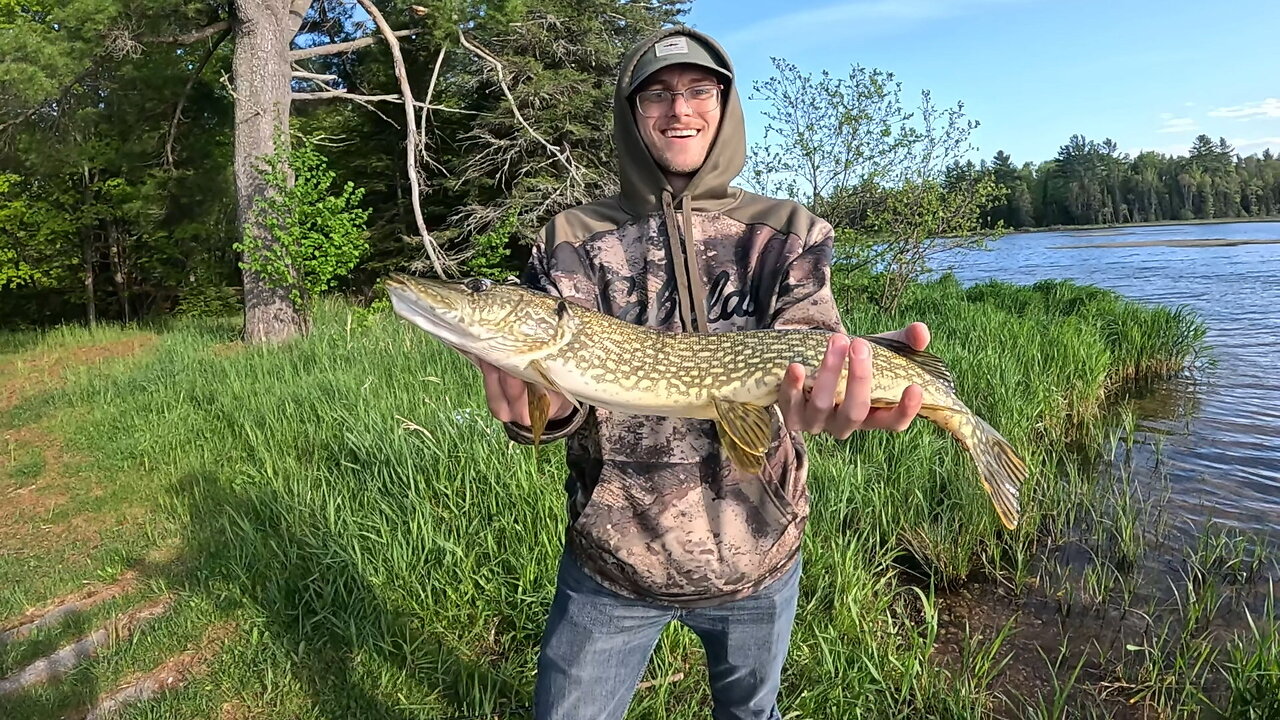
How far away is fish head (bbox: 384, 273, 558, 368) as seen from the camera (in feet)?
6.03

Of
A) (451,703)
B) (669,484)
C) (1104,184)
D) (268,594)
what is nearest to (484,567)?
(451,703)

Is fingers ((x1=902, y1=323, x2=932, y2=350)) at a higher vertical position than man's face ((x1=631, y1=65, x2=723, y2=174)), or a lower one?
lower

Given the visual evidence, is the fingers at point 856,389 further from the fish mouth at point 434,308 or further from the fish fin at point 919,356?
the fish mouth at point 434,308

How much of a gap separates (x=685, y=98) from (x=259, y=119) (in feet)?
30.2

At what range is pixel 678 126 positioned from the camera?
191 centimetres

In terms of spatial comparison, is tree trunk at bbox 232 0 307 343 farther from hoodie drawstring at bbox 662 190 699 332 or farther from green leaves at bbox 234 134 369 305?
hoodie drawstring at bbox 662 190 699 332

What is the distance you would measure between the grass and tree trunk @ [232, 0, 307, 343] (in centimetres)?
248

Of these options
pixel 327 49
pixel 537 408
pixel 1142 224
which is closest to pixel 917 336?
pixel 537 408

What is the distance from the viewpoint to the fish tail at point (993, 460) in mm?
2088

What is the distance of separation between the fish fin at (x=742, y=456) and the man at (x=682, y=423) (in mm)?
109

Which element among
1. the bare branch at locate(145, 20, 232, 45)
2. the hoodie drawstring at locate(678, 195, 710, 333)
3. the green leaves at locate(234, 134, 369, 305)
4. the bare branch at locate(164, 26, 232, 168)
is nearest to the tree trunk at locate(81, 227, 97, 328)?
the bare branch at locate(164, 26, 232, 168)

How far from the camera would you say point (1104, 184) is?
76.8 metres

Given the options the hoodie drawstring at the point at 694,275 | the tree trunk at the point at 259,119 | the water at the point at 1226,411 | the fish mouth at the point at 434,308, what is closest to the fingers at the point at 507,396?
the fish mouth at the point at 434,308

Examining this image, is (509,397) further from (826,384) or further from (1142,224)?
(1142,224)
